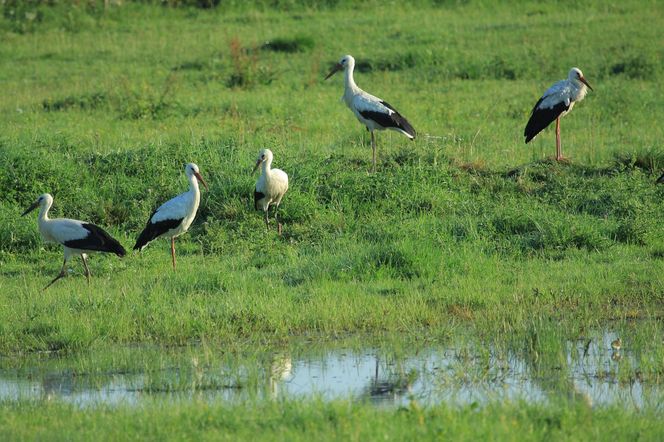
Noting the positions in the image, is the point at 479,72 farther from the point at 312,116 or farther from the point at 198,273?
the point at 198,273

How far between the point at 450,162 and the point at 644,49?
6.78 m

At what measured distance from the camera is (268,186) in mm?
9711

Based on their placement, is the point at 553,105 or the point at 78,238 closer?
the point at 78,238

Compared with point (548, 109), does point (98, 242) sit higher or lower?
lower

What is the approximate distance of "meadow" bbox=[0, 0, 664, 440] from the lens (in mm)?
7148

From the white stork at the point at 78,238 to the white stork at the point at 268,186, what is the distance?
169cm

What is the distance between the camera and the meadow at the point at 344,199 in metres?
7.15

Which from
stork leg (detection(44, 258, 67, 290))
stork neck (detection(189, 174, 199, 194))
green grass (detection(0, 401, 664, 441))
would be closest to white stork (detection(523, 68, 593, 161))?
stork neck (detection(189, 174, 199, 194))

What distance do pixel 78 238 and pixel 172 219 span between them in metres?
0.85

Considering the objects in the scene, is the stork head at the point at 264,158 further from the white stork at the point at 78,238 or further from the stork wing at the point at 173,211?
the white stork at the point at 78,238

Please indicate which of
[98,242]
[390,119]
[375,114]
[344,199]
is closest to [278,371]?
[98,242]

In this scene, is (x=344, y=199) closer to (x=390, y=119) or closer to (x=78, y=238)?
(x=390, y=119)

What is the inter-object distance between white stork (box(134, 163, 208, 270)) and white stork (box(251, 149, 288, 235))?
0.69 m

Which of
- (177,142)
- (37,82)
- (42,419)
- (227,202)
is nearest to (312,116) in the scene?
(177,142)
